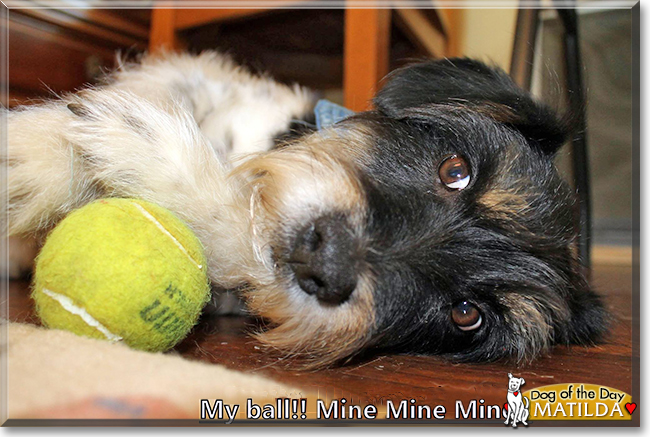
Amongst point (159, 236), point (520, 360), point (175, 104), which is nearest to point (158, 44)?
point (175, 104)

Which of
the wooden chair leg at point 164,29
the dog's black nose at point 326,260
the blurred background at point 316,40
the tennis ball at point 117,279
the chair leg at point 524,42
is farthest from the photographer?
the wooden chair leg at point 164,29

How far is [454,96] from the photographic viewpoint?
183cm

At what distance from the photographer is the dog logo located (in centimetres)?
129

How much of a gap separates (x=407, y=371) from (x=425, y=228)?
0.45m

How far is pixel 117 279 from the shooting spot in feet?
4.10

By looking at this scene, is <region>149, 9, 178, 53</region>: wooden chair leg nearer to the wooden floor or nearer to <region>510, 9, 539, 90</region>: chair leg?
<region>510, 9, 539, 90</region>: chair leg

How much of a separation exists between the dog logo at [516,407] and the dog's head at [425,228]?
1.08 feet

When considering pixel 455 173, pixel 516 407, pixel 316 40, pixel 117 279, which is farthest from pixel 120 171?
pixel 316 40

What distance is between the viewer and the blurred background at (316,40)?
3.62 meters

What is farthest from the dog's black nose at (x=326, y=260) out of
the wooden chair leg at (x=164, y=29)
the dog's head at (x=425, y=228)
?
the wooden chair leg at (x=164, y=29)

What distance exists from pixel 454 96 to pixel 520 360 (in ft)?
2.98

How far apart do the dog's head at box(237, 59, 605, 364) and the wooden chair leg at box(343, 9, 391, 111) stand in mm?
1552

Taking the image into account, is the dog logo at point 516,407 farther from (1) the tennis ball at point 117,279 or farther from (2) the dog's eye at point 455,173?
(1) the tennis ball at point 117,279

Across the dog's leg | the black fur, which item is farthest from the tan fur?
the dog's leg
